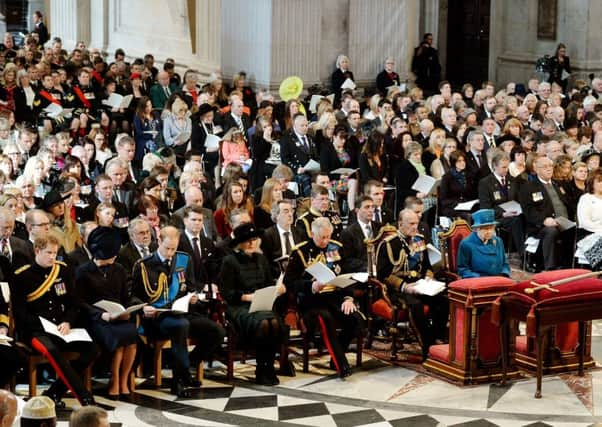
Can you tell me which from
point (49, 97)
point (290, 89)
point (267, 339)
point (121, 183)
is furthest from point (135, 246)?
point (290, 89)

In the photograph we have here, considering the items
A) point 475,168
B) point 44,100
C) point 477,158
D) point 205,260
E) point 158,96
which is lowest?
point 205,260

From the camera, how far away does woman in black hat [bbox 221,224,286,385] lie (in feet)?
35.9

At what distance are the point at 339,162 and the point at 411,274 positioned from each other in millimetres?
4752

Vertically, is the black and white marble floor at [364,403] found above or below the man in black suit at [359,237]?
below

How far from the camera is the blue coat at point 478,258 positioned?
38.4 ft

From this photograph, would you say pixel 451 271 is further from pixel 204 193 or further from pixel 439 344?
pixel 204 193

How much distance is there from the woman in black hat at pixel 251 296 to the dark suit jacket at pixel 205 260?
29 cm

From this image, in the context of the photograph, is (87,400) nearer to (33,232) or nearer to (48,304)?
(48,304)

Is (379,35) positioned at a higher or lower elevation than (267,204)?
higher

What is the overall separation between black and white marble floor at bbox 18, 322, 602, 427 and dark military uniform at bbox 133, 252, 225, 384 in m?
0.33

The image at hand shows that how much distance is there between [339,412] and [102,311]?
204 cm

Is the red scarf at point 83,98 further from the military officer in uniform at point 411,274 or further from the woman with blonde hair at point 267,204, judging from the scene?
the military officer in uniform at point 411,274

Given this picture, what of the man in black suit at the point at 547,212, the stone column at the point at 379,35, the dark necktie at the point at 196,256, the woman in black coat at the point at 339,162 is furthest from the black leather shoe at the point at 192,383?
the stone column at the point at 379,35

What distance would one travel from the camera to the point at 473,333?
10930mm
